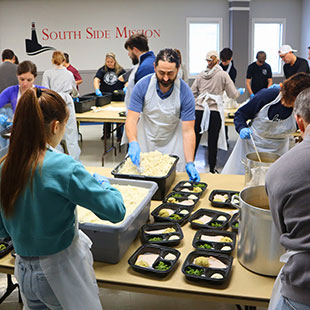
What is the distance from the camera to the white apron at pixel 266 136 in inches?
115

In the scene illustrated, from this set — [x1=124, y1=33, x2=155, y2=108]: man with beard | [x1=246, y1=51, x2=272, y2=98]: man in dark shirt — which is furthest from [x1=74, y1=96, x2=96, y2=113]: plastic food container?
[x1=246, y1=51, x2=272, y2=98]: man in dark shirt

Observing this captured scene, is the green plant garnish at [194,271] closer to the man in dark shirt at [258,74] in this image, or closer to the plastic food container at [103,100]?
the plastic food container at [103,100]

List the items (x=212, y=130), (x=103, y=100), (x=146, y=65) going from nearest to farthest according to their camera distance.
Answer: (x=146, y=65) < (x=212, y=130) < (x=103, y=100)

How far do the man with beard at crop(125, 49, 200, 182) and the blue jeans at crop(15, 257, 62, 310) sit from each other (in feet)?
4.26

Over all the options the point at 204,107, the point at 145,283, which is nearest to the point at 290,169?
the point at 145,283

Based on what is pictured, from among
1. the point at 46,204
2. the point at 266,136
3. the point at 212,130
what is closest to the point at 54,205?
the point at 46,204

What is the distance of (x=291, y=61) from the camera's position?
523 centimetres

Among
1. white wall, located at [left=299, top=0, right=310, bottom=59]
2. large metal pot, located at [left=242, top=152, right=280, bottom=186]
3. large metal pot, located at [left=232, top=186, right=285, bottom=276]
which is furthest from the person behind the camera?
white wall, located at [left=299, top=0, right=310, bottom=59]

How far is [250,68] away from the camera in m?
6.70

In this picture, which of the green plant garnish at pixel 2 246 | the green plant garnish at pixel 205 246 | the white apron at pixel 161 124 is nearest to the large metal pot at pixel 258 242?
the green plant garnish at pixel 205 246

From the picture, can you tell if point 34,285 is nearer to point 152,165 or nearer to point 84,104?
point 152,165

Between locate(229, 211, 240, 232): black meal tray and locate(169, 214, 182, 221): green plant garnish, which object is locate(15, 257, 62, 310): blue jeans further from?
locate(229, 211, 240, 232): black meal tray

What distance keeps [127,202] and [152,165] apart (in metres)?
0.53

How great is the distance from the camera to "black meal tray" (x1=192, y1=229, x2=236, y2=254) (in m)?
1.58
